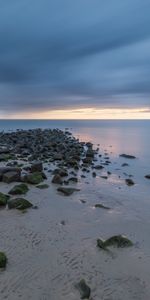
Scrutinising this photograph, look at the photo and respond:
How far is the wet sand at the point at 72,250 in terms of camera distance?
6.93 m

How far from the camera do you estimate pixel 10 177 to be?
1614 centimetres

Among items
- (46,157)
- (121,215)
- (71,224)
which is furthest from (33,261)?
(46,157)

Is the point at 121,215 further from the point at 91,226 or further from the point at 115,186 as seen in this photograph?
the point at 115,186

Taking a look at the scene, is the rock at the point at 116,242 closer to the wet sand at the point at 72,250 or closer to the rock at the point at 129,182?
the wet sand at the point at 72,250

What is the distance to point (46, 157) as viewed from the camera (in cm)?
2642

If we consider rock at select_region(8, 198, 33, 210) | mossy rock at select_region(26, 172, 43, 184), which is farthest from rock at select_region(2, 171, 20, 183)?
rock at select_region(8, 198, 33, 210)

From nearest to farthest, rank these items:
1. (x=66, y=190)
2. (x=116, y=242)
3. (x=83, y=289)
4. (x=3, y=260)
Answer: (x=83, y=289), (x=3, y=260), (x=116, y=242), (x=66, y=190)

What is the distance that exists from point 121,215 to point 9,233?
4.55 m

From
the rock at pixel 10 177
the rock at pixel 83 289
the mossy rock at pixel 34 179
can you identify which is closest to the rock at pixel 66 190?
the mossy rock at pixel 34 179

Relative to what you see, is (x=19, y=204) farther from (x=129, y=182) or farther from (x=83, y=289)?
(x=129, y=182)

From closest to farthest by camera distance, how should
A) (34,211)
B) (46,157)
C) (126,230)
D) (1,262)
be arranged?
(1,262) < (126,230) < (34,211) < (46,157)

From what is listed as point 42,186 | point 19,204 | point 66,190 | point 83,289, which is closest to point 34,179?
point 42,186

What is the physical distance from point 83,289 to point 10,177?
10118 millimetres

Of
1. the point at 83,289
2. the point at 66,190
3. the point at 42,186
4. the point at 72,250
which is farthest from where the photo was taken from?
the point at 42,186
